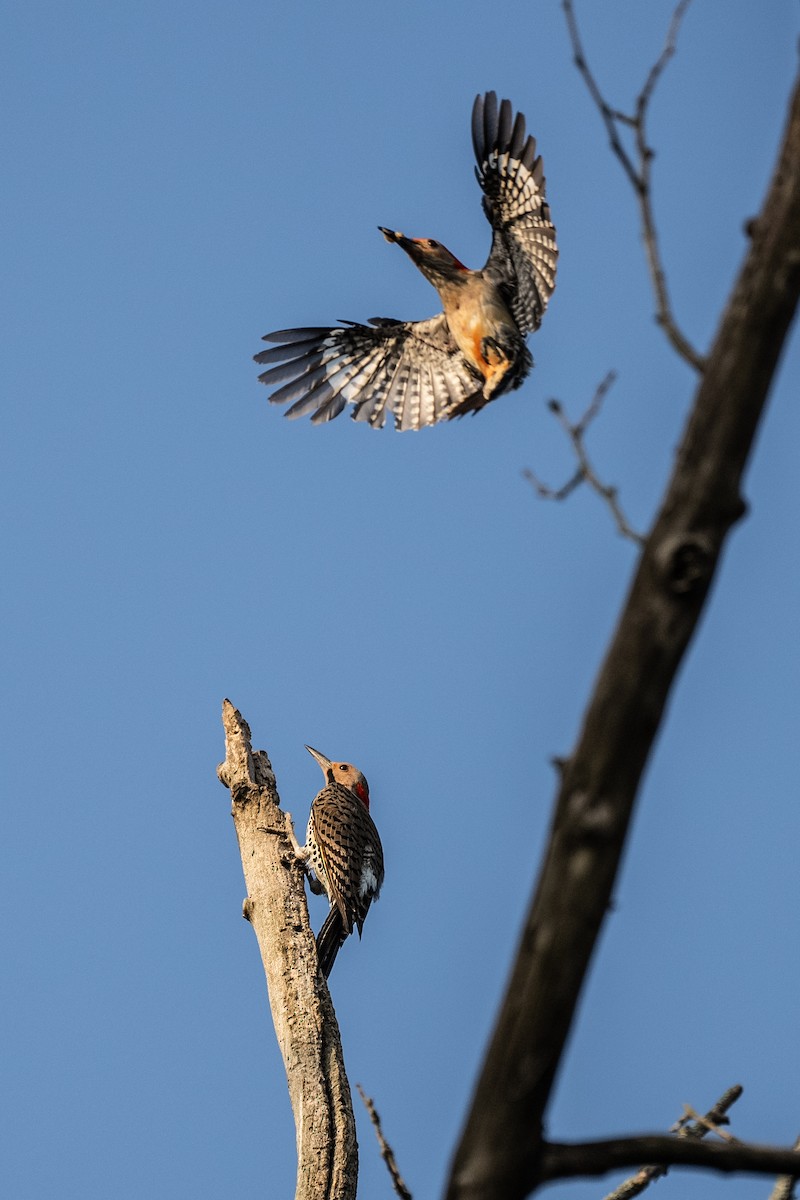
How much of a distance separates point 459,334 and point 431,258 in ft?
1.82

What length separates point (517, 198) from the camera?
878 cm

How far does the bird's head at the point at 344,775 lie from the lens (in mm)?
10766

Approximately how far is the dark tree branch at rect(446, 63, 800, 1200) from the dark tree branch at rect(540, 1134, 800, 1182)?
0.06 m

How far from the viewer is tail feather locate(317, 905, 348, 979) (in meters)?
7.78

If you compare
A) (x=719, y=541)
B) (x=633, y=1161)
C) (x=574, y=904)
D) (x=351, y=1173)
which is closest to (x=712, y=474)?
(x=719, y=541)

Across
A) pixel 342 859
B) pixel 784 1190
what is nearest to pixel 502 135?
pixel 342 859

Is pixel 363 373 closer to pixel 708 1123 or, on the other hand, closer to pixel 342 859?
pixel 342 859

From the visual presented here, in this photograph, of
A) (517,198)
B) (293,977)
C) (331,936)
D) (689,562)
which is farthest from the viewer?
(517,198)

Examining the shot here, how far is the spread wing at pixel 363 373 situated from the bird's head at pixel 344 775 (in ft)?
9.08

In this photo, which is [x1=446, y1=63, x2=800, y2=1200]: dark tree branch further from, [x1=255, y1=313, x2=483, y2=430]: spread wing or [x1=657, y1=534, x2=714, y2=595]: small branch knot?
[x1=255, y1=313, x2=483, y2=430]: spread wing

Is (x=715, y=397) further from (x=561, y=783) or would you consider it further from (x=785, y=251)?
(x=561, y=783)

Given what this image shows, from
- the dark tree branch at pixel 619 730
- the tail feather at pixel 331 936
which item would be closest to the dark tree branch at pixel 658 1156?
the dark tree branch at pixel 619 730

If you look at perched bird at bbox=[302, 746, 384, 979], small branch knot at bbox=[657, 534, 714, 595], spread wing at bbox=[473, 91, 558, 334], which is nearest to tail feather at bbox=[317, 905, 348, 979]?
perched bird at bbox=[302, 746, 384, 979]

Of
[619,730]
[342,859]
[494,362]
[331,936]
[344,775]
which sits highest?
[494,362]
